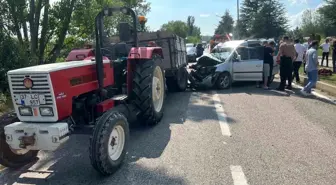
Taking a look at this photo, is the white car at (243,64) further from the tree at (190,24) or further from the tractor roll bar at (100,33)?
the tree at (190,24)

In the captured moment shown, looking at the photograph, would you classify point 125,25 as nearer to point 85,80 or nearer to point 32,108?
point 85,80

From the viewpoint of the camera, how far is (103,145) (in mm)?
4223

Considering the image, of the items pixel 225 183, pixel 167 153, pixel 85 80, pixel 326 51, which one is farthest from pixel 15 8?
pixel 326 51

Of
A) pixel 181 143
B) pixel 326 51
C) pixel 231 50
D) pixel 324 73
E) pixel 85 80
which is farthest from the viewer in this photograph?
pixel 326 51

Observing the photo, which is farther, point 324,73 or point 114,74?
point 324,73

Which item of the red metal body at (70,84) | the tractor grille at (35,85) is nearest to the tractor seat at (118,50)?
the red metal body at (70,84)

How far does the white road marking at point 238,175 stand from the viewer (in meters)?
4.23

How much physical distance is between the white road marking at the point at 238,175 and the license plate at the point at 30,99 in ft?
9.04

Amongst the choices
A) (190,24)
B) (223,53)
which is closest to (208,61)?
(223,53)

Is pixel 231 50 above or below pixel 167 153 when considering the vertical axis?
above

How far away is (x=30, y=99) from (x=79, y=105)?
0.77m

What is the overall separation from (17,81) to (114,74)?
6.44ft

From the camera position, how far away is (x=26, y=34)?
12.7 m

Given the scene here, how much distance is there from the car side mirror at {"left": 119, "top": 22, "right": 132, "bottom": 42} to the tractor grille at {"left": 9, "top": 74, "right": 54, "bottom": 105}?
6.14 ft
